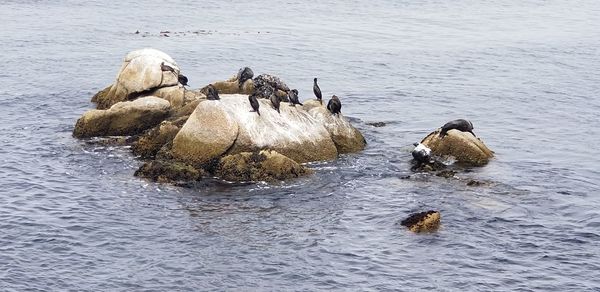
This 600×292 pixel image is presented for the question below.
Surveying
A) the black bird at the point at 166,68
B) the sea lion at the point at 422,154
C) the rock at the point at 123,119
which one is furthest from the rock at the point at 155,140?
the sea lion at the point at 422,154

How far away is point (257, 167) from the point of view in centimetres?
3475

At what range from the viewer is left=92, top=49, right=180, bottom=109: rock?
43500mm

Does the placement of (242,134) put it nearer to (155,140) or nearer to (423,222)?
(155,140)

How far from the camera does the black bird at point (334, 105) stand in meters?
39.4

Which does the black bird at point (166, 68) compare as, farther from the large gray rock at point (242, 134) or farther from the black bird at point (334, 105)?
the black bird at point (334, 105)

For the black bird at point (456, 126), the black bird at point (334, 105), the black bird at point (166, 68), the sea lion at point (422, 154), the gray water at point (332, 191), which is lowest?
the gray water at point (332, 191)

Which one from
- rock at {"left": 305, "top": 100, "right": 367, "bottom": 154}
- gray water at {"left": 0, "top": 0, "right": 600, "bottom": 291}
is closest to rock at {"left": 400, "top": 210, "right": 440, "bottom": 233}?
gray water at {"left": 0, "top": 0, "right": 600, "bottom": 291}

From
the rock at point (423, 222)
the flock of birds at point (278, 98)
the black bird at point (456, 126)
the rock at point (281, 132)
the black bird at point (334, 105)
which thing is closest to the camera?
the rock at point (423, 222)

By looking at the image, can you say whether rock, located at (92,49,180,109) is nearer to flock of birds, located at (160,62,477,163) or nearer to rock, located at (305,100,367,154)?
flock of birds, located at (160,62,477,163)

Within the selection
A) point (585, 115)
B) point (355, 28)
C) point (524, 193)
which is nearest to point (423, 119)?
point (585, 115)

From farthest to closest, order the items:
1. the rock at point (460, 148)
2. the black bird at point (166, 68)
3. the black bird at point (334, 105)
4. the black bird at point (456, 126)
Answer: the black bird at point (166, 68) → the black bird at point (334, 105) → the black bird at point (456, 126) → the rock at point (460, 148)

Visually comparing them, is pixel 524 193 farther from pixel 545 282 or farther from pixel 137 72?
pixel 137 72

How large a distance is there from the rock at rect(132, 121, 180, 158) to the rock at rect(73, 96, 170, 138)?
2412 millimetres

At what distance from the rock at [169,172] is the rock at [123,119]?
5927mm
